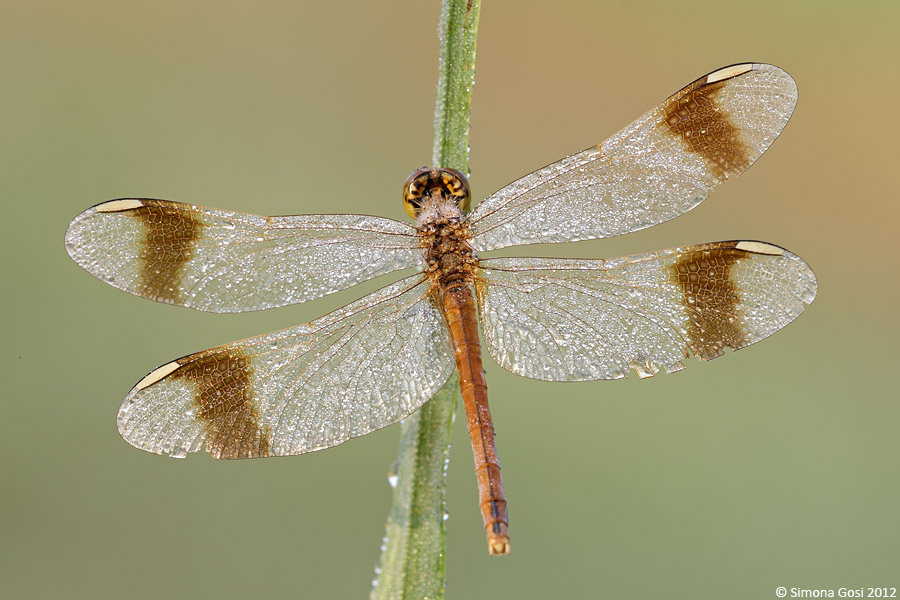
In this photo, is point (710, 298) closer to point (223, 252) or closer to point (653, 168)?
point (653, 168)

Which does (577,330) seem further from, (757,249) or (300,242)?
(300,242)

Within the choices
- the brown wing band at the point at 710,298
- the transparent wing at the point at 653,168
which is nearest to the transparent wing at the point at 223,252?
the transparent wing at the point at 653,168

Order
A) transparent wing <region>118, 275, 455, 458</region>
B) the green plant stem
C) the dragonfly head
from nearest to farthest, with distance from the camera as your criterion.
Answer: the green plant stem
transparent wing <region>118, 275, 455, 458</region>
the dragonfly head

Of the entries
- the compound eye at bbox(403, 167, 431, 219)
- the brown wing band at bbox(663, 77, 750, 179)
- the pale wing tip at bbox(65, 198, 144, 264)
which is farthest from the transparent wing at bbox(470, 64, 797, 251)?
Result: the pale wing tip at bbox(65, 198, 144, 264)

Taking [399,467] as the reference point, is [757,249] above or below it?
above

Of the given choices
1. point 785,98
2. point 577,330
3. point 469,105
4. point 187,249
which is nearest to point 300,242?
point 187,249

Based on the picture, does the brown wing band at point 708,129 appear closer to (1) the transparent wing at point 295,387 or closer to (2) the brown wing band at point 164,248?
(1) the transparent wing at point 295,387

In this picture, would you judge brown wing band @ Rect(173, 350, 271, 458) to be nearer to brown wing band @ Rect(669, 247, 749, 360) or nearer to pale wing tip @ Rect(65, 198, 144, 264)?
pale wing tip @ Rect(65, 198, 144, 264)
